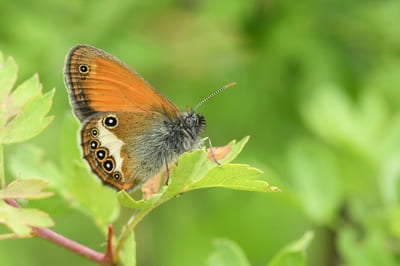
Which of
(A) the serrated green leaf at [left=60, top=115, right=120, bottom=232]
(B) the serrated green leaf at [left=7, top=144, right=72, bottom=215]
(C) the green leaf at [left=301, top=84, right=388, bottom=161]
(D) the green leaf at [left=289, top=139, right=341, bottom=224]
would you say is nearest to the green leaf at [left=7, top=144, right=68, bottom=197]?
(B) the serrated green leaf at [left=7, top=144, right=72, bottom=215]

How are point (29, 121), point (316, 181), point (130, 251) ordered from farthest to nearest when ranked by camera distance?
1. point (316, 181)
2. point (29, 121)
3. point (130, 251)

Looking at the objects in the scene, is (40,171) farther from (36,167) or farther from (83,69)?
(83,69)

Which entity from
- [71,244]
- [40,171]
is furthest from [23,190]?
[40,171]

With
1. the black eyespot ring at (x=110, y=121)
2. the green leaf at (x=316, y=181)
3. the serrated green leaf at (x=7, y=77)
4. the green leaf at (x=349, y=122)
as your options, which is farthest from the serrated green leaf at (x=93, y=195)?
the green leaf at (x=349, y=122)

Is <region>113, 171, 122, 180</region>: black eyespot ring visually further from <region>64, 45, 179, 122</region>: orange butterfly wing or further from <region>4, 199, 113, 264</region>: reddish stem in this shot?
<region>4, 199, 113, 264</region>: reddish stem

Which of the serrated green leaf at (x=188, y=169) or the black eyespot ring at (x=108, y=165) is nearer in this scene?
the serrated green leaf at (x=188, y=169)

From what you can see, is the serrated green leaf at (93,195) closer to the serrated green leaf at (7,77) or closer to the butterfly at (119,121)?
the butterfly at (119,121)
